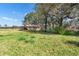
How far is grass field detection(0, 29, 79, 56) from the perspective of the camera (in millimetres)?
1946

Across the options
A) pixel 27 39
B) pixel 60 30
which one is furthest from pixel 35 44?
pixel 60 30

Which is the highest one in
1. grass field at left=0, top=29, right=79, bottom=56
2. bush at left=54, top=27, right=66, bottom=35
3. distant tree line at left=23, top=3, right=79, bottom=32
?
distant tree line at left=23, top=3, right=79, bottom=32

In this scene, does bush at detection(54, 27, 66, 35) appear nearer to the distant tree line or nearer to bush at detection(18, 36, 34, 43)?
the distant tree line

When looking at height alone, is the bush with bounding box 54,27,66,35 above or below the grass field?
above

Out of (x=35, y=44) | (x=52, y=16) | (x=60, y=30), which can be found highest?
(x=52, y=16)

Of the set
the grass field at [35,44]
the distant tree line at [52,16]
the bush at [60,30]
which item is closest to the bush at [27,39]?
the grass field at [35,44]

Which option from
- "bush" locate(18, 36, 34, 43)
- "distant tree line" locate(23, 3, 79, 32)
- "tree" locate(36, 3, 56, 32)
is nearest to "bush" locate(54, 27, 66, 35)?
"distant tree line" locate(23, 3, 79, 32)

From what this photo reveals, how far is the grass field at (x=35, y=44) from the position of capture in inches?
76.6

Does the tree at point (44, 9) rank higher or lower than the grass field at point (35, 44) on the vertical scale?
higher

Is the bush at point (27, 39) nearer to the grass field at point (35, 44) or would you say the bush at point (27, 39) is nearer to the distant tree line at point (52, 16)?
the grass field at point (35, 44)

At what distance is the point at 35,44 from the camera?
199 centimetres

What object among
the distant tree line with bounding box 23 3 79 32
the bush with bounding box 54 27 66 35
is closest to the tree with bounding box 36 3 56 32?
the distant tree line with bounding box 23 3 79 32

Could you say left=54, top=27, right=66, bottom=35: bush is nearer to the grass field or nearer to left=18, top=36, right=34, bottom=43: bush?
the grass field

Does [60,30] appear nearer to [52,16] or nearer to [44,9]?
[52,16]
